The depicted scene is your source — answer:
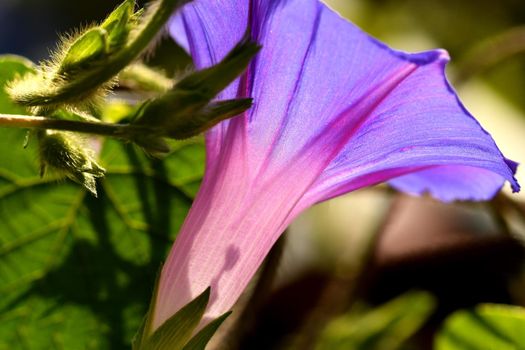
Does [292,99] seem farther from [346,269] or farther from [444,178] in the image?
[346,269]

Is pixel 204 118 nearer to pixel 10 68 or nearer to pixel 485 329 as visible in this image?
pixel 10 68

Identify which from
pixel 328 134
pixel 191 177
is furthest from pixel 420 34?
pixel 328 134

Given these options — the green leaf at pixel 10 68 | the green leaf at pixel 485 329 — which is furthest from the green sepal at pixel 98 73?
the green leaf at pixel 485 329

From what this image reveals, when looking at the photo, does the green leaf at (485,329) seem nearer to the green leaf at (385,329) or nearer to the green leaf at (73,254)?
the green leaf at (385,329)

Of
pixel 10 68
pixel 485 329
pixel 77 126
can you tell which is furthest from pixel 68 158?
pixel 485 329

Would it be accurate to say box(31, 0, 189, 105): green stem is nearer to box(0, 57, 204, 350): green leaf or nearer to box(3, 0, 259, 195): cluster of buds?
box(3, 0, 259, 195): cluster of buds

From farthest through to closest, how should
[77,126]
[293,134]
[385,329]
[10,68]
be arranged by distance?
[385,329], [10,68], [293,134], [77,126]
